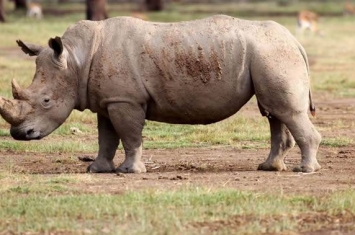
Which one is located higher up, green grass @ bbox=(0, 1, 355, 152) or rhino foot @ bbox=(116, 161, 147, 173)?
rhino foot @ bbox=(116, 161, 147, 173)

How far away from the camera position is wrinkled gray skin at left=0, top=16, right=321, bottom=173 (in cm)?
1092

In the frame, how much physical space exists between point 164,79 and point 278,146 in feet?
4.33

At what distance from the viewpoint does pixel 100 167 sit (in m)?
11.3

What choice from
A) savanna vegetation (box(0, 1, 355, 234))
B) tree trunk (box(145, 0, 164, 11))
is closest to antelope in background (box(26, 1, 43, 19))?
tree trunk (box(145, 0, 164, 11))

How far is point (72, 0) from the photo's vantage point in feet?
220

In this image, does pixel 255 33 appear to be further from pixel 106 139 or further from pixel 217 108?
pixel 106 139

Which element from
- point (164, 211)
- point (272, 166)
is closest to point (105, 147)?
point (272, 166)

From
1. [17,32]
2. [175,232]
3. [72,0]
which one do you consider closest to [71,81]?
[175,232]

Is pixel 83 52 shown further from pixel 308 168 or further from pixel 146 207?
pixel 146 207

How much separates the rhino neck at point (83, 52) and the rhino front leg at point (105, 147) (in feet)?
1.24

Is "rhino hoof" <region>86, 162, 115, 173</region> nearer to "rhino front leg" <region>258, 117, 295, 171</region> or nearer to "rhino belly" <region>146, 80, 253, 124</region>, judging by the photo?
"rhino belly" <region>146, 80, 253, 124</region>

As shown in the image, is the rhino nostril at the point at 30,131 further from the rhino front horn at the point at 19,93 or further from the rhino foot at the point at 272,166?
the rhino foot at the point at 272,166

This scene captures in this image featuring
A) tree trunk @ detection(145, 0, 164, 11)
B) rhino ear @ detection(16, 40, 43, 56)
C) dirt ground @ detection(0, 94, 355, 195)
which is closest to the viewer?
dirt ground @ detection(0, 94, 355, 195)

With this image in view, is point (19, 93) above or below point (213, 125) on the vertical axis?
above
